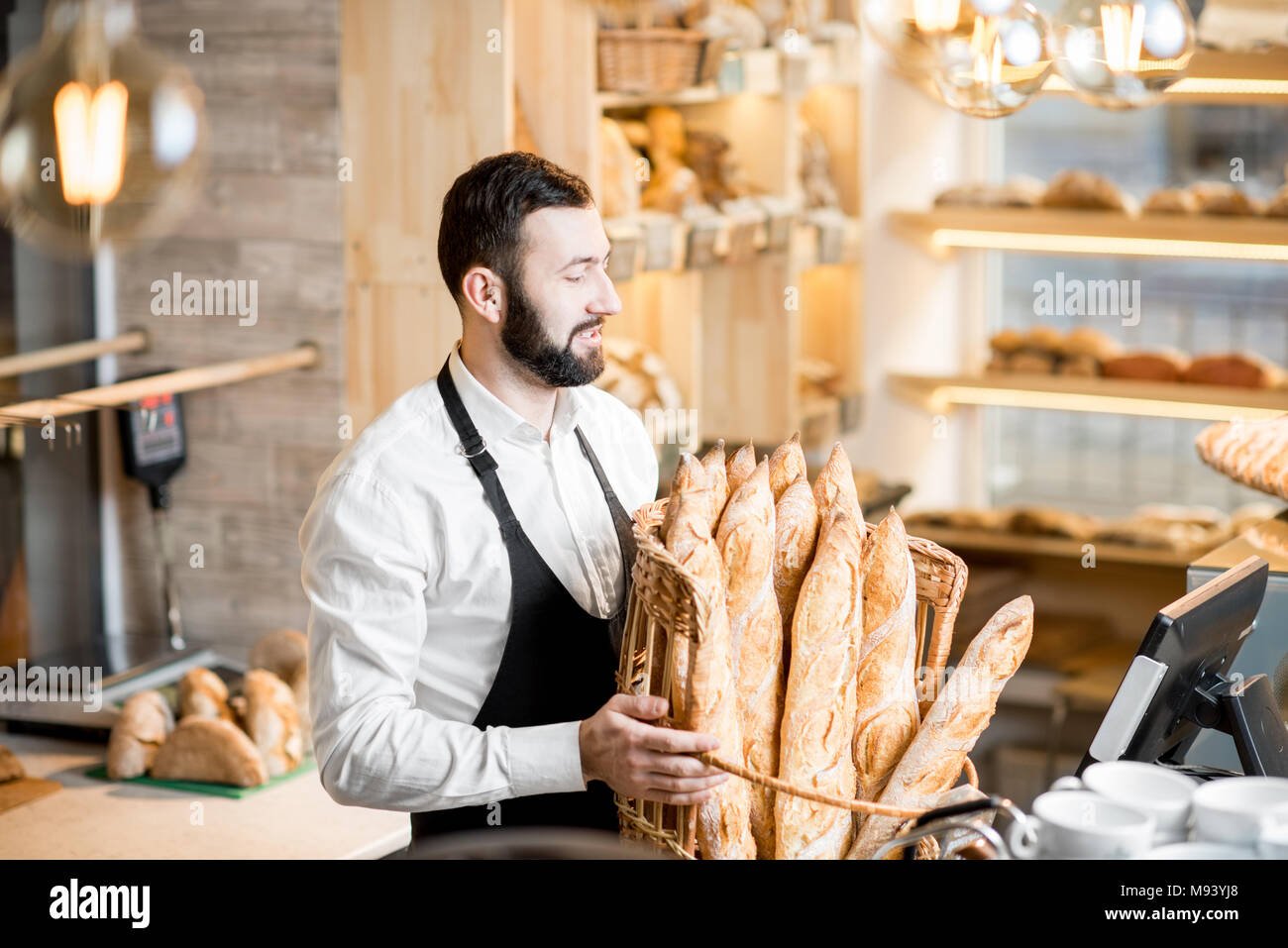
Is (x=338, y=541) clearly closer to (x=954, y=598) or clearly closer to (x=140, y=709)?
(x=954, y=598)

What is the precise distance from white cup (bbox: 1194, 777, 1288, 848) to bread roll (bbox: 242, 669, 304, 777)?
162cm

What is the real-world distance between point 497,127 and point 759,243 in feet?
3.46

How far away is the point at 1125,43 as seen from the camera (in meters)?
1.91

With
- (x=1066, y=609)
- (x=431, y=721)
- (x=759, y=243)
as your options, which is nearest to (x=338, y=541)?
(x=431, y=721)

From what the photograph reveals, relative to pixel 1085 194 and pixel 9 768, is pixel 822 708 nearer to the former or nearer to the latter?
pixel 9 768

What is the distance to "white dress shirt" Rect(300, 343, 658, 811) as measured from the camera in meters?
1.48

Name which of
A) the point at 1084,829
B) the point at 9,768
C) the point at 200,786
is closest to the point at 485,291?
the point at 1084,829

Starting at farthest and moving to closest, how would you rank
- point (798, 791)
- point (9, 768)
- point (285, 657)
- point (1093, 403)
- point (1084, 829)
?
point (1093, 403) → point (285, 657) → point (9, 768) → point (798, 791) → point (1084, 829)

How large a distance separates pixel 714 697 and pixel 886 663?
0.78ft

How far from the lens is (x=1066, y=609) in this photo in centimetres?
400

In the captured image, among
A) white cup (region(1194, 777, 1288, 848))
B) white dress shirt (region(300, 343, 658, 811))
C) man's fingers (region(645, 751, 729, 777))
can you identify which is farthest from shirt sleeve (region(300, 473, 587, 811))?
white cup (region(1194, 777, 1288, 848))

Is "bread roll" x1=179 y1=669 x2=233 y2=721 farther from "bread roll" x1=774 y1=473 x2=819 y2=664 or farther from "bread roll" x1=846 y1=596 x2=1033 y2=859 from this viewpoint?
"bread roll" x1=846 y1=596 x2=1033 y2=859

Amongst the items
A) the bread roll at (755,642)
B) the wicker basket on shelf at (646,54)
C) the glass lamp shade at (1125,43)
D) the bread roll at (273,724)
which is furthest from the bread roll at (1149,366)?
the bread roll at (755,642)

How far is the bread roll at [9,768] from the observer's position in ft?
7.53
